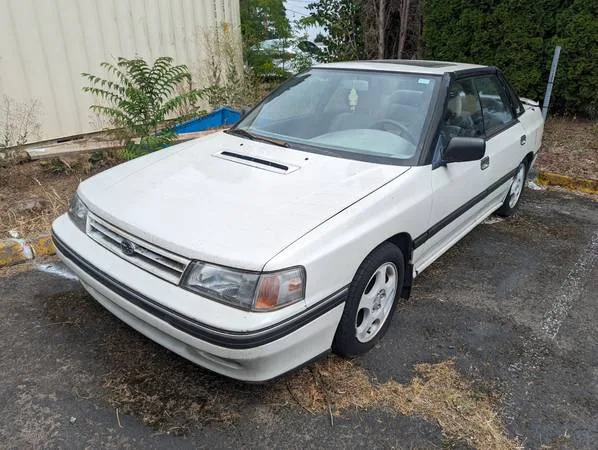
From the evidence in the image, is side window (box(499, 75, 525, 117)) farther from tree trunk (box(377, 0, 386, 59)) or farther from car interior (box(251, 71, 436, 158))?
tree trunk (box(377, 0, 386, 59))

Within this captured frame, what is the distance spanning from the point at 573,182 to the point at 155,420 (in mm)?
5413

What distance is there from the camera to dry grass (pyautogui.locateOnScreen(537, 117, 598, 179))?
5.96 metres

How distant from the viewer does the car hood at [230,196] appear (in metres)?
2.08

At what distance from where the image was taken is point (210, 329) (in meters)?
1.94

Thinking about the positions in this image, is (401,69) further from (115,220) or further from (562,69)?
(562,69)

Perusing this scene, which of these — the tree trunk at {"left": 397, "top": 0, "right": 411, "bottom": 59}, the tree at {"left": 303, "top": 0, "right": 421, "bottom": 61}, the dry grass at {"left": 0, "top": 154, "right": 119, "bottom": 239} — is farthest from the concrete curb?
the tree trunk at {"left": 397, "top": 0, "right": 411, "bottom": 59}

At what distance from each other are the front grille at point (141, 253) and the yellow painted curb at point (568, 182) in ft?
17.1

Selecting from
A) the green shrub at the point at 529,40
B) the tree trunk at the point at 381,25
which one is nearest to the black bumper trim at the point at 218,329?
the green shrub at the point at 529,40

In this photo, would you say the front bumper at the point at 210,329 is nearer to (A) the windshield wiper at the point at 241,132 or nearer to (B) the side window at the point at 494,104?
(A) the windshield wiper at the point at 241,132

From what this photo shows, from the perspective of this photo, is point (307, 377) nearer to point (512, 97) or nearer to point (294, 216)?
point (294, 216)

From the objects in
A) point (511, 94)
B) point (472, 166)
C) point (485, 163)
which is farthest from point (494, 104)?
point (472, 166)

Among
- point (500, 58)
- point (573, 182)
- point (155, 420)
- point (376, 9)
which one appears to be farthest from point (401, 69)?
point (376, 9)

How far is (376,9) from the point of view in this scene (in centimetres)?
824

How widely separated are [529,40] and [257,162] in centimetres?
614
